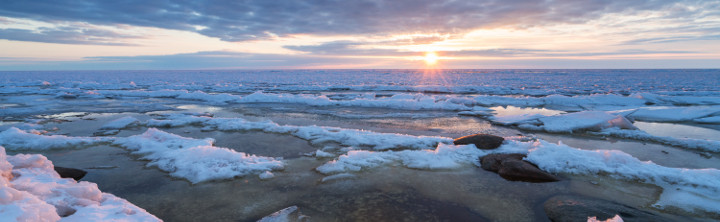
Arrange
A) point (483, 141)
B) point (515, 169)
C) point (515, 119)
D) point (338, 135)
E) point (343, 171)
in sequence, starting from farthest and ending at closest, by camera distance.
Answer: point (515, 119), point (338, 135), point (483, 141), point (343, 171), point (515, 169)

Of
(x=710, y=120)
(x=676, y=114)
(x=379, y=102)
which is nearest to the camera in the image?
(x=710, y=120)

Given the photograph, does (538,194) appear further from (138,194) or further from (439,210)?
(138,194)

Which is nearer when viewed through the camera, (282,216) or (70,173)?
(282,216)

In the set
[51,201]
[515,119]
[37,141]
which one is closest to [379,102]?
[515,119]

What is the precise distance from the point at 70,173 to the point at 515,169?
7975 mm

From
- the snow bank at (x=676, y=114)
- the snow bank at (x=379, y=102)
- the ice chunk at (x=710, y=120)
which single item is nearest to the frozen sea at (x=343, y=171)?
the ice chunk at (x=710, y=120)

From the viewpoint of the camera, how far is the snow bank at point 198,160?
6128 millimetres

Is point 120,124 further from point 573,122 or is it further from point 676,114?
point 676,114

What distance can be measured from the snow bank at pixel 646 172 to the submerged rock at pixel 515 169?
1.48 feet

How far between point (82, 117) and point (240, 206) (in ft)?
40.5

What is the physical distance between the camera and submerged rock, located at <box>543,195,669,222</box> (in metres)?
4.39

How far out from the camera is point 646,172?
6047 mm

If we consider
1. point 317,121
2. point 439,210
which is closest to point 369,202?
point 439,210

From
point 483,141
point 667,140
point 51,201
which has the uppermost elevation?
point 51,201
